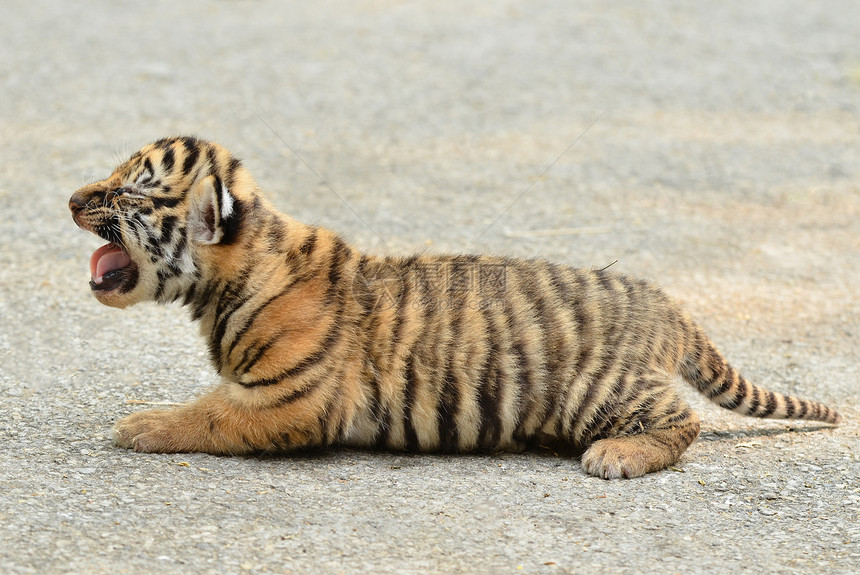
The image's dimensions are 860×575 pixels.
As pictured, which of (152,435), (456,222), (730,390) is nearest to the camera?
(152,435)

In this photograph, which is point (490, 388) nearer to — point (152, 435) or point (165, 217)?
point (152, 435)

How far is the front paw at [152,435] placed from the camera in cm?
422

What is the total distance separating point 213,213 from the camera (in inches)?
170

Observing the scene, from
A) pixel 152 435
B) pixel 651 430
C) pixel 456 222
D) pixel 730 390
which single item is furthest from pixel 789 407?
pixel 456 222

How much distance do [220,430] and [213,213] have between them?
0.94 meters

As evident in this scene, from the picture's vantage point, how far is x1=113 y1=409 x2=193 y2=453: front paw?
4.22m

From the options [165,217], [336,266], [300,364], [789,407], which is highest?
[165,217]

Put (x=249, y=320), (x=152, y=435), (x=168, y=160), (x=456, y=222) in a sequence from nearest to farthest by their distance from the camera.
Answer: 1. (x=152, y=435)
2. (x=249, y=320)
3. (x=168, y=160)
4. (x=456, y=222)

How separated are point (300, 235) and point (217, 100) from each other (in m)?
6.08

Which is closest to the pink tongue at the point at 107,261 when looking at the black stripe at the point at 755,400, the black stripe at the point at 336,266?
the black stripe at the point at 336,266

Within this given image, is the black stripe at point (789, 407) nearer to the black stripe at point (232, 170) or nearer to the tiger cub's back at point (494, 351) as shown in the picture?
the tiger cub's back at point (494, 351)

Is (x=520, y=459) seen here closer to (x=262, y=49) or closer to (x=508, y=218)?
(x=508, y=218)

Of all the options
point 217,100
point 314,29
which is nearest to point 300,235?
point 217,100

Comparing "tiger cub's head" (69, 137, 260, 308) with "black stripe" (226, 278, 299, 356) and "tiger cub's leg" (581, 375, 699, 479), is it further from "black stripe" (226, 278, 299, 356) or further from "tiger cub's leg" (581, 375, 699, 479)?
"tiger cub's leg" (581, 375, 699, 479)
